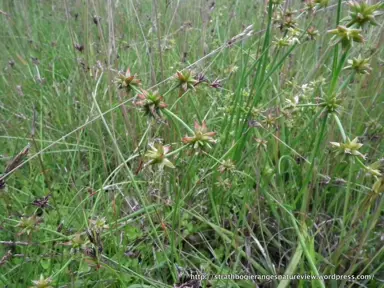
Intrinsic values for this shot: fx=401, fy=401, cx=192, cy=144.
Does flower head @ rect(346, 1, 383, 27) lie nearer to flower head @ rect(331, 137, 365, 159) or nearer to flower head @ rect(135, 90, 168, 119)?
flower head @ rect(331, 137, 365, 159)

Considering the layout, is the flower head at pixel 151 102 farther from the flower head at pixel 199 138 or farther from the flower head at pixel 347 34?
the flower head at pixel 347 34

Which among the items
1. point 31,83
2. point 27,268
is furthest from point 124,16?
point 27,268

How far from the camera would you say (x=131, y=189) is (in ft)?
3.96

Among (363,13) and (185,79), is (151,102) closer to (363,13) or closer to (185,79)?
(185,79)

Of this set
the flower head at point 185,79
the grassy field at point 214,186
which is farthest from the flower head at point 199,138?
the flower head at point 185,79

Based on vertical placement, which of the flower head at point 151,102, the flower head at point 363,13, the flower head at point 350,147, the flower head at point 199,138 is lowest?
the flower head at point 350,147

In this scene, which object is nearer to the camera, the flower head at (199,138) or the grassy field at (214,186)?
the flower head at (199,138)

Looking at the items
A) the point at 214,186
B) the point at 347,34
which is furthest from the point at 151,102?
the point at 214,186

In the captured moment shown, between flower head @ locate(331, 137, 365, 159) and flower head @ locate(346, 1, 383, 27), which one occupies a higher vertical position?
flower head @ locate(346, 1, 383, 27)

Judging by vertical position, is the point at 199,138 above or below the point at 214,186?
above

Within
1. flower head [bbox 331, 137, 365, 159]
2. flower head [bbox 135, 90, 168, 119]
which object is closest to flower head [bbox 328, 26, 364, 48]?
flower head [bbox 331, 137, 365, 159]

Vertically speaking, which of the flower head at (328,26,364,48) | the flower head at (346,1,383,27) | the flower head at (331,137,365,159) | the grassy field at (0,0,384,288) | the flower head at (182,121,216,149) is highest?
the flower head at (346,1,383,27)

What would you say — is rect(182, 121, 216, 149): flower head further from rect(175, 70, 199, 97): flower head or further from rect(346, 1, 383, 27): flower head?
rect(346, 1, 383, 27): flower head

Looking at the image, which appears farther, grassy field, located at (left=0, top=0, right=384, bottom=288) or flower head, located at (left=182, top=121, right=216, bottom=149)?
grassy field, located at (left=0, top=0, right=384, bottom=288)
